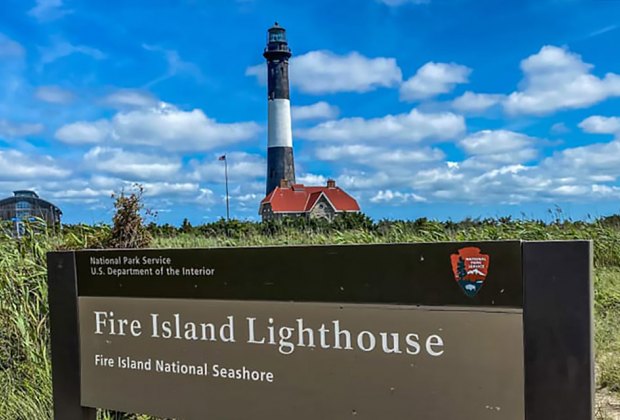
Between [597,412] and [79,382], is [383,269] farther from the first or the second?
[597,412]

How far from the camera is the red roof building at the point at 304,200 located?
35.6 metres

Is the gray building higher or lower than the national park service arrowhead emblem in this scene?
higher

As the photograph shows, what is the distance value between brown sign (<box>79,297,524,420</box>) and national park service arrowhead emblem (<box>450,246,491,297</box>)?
84mm

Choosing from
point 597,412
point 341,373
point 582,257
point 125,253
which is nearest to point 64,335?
point 125,253

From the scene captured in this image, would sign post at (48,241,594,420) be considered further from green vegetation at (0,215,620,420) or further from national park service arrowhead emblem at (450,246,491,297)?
green vegetation at (0,215,620,420)

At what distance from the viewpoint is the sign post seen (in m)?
1.71

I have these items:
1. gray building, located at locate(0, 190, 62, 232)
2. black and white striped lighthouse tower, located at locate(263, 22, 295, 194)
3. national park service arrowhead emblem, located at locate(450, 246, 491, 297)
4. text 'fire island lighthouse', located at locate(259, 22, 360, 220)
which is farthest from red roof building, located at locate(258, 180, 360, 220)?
national park service arrowhead emblem, located at locate(450, 246, 491, 297)

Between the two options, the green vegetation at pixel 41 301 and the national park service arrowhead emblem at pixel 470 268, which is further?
the green vegetation at pixel 41 301

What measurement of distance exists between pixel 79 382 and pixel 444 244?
1.75m

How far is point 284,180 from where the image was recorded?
36656 millimetres

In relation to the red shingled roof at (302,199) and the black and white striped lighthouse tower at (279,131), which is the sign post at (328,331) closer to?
the red shingled roof at (302,199)

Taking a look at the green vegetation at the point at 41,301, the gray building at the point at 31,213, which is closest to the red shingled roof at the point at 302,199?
the green vegetation at the point at 41,301

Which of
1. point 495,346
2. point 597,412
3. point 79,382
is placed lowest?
point 597,412

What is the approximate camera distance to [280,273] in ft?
6.79
